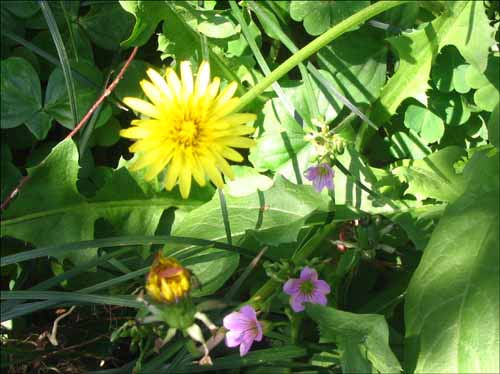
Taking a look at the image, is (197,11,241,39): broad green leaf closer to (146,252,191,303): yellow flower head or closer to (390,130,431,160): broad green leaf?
(390,130,431,160): broad green leaf

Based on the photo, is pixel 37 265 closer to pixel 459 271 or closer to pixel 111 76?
pixel 111 76

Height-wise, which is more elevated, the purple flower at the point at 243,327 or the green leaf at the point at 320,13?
the green leaf at the point at 320,13

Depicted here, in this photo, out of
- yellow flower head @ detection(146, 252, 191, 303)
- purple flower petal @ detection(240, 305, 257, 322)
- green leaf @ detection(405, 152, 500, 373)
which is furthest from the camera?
purple flower petal @ detection(240, 305, 257, 322)

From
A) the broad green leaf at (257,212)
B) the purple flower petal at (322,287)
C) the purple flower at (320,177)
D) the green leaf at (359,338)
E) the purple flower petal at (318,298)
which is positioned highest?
the purple flower at (320,177)

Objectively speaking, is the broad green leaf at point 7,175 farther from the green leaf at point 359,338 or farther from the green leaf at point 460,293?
the green leaf at point 460,293

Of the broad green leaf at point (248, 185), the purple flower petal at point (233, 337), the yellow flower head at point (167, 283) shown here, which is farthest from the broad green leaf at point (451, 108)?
the yellow flower head at point (167, 283)

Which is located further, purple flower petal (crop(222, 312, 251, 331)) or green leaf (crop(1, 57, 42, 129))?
green leaf (crop(1, 57, 42, 129))

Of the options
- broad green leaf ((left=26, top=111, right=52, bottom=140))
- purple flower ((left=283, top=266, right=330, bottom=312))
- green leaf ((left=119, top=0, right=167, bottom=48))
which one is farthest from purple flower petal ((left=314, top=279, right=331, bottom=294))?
broad green leaf ((left=26, top=111, right=52, bottom=140))

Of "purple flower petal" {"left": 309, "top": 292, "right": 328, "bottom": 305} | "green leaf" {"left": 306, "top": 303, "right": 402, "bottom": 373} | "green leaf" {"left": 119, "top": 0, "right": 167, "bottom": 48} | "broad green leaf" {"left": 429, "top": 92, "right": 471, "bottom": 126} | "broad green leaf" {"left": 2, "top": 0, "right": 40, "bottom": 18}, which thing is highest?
"broad green leaf" {"left": 2, "top": 0, "right": 40, "bottom": 18}
